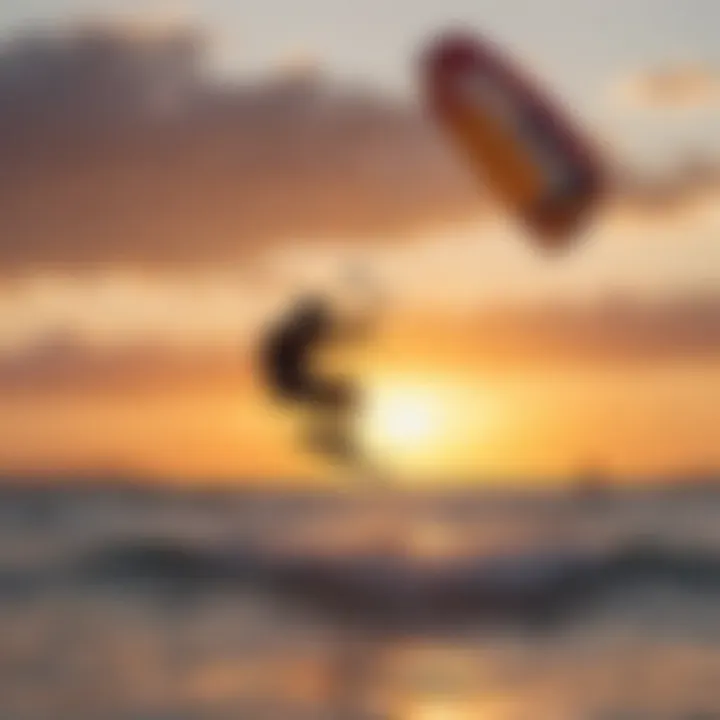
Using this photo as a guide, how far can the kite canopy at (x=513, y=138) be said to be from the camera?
52.5 inches

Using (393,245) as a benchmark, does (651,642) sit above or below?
below

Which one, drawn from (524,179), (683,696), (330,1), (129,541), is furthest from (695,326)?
(129,541)

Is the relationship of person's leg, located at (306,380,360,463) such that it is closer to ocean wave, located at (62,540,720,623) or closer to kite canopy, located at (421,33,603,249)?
ocean wave, located at (62,540,720,623)

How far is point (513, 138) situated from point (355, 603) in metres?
0.46

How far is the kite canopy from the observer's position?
4.38ft

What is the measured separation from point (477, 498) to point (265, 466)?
20 cm

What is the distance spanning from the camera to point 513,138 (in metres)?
1.33

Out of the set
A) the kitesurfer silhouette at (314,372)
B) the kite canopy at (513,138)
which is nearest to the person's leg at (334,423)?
the kitesurfer silhouette at (314,372)

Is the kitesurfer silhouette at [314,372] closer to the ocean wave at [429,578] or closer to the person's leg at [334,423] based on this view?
the person's leg at [334,423]

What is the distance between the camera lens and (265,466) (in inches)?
52.4

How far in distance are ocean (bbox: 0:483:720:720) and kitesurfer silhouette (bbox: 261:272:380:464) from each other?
57 millimetres

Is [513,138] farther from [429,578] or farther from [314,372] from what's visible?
[429,578]

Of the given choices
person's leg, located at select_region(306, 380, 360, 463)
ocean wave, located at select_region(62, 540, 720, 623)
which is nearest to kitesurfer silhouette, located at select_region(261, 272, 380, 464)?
person's leg, located at select_region(306, 380, 360, 463)

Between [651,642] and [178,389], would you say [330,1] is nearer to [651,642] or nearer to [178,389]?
[178,389]
